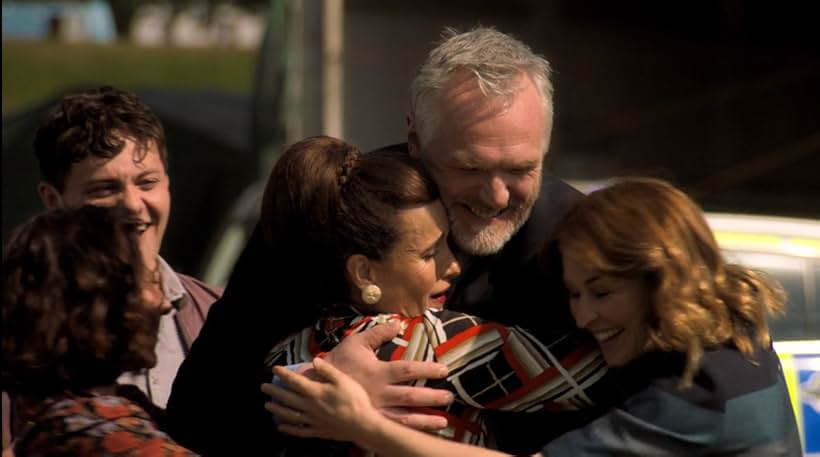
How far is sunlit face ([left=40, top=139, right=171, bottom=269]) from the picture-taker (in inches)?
130

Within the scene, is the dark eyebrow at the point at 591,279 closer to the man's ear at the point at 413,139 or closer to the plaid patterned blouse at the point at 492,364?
the plaid patterned blouse at the point at 492,364

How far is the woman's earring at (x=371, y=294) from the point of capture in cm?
257

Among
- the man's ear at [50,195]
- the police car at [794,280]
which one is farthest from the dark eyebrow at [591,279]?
the police car at [794,280]

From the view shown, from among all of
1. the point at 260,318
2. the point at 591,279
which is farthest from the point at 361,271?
the point at 591,279

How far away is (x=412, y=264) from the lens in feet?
8.44

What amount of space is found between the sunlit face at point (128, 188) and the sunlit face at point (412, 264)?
34.0 inches

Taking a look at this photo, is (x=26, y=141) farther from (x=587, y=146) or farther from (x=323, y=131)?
(x=587, y=146)

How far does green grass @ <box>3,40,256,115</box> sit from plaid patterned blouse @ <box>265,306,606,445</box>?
21828 mm

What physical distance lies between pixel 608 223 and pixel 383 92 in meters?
7.80

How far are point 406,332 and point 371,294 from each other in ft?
0.37

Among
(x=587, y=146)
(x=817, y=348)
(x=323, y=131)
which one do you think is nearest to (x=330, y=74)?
(x=323, y=131)

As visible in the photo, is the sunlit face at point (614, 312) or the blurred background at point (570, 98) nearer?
the sunlit face at point (614, 312)

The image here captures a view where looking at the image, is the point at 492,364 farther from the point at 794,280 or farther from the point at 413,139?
the point at 794,280

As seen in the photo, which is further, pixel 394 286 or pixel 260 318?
pixel 260 318
